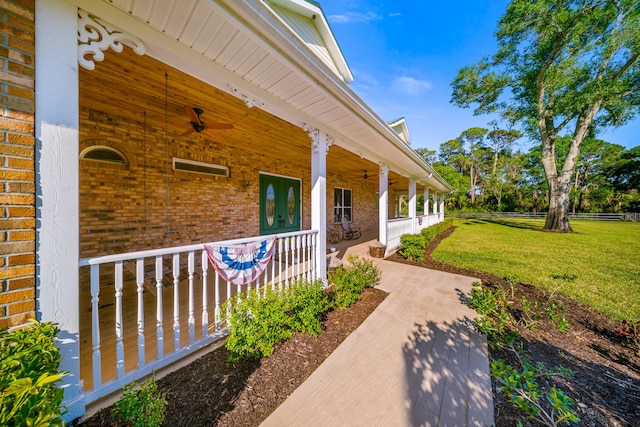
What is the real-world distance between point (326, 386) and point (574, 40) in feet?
56.5

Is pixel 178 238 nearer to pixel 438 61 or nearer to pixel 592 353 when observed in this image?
pixel 592 353

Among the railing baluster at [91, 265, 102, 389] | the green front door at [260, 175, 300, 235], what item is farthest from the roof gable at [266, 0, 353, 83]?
the railing baluster at [91, 265, 102, 389]

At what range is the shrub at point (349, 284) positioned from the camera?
333 cm

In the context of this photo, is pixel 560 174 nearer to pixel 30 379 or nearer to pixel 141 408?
pixel 141 408

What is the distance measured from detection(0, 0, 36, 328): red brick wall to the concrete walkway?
1755mm

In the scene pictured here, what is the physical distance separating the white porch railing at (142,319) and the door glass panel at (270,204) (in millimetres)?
2704

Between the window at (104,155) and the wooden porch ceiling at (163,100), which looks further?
the window at (104,155)

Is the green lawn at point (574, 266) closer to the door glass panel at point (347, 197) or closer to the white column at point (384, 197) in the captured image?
the white column at point (384, 197)

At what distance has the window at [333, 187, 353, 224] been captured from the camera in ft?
30.3

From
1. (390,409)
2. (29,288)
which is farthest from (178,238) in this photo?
(390,409)

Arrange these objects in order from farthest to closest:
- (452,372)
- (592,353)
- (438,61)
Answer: (438,61) < (592,353) < (452,372)

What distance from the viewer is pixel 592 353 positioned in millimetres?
2461

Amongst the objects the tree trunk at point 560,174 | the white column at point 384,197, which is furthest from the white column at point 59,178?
the tree trunk at point 560,174

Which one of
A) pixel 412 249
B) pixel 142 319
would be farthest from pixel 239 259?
pixel 412 249
